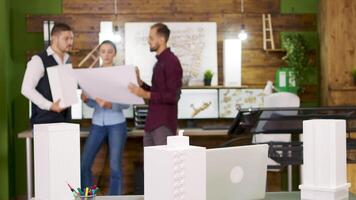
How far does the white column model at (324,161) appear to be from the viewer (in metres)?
1.97

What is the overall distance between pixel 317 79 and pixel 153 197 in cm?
506

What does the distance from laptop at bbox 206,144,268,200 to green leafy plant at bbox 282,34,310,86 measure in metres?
4.18

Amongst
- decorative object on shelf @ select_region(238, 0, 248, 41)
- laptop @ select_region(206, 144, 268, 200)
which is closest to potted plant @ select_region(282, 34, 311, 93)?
A: decorative object on shelf @ select_region(238, 0, 248, 41)

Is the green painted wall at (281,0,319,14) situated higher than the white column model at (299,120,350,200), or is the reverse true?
the green painted wall at (281,0,319,14)

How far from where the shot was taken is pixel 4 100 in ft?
19.2

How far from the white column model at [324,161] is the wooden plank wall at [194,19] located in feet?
14.0

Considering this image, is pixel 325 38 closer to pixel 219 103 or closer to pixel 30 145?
pixel 219 103

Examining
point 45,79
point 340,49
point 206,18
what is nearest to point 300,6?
point 340,49

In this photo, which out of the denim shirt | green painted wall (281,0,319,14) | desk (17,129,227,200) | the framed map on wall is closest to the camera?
the denim shirt

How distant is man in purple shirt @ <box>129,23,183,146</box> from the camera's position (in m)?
4.55

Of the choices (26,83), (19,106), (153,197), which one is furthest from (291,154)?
(19,106)

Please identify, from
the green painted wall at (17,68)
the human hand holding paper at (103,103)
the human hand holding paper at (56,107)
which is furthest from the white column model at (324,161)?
the green painted wall at (17,68)

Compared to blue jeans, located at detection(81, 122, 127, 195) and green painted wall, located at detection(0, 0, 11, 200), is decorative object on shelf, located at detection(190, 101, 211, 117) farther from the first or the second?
green painted wall, located at detection(0, 0, 11, 200)

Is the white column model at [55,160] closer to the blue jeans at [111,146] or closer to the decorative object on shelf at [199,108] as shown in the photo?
the blue jeans at [111,146]
